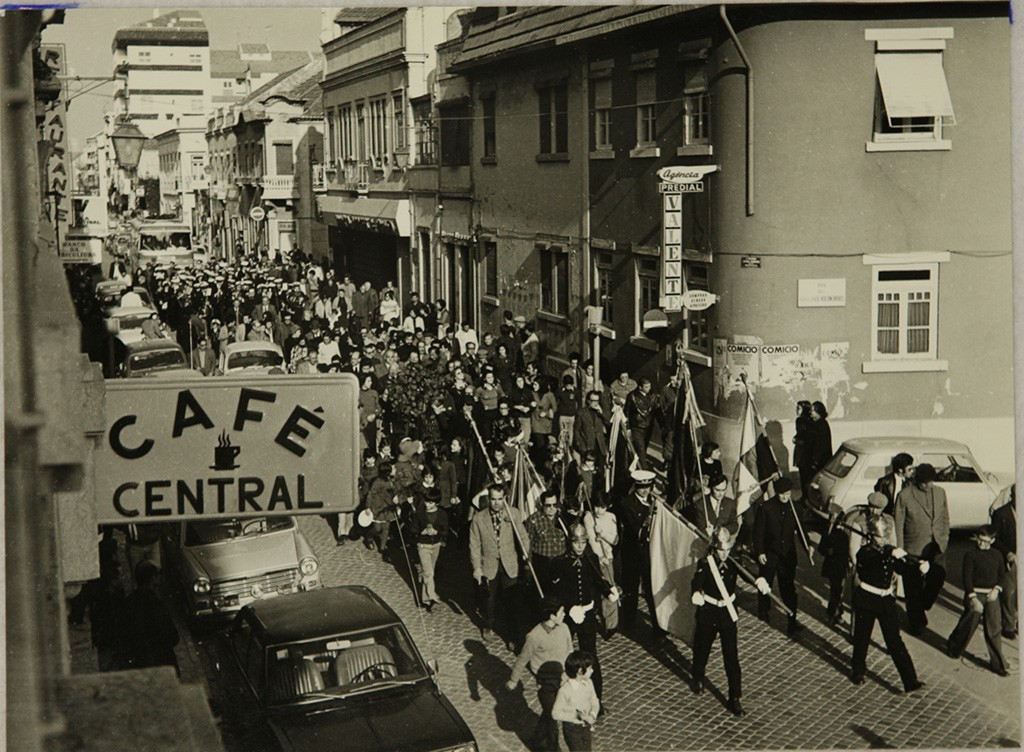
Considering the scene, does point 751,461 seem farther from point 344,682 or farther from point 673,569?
point 344,682

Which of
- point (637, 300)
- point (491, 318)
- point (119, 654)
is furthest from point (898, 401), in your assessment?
point (119, 654)

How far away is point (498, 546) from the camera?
11.1 meters

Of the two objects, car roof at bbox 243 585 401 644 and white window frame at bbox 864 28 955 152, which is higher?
white window frame at bbox 864 28 955 152

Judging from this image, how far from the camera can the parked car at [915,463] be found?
11906 millimetres

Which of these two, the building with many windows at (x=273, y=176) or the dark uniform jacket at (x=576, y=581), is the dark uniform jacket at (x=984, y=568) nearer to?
the dark uniform jacket at (x=576, y=581)

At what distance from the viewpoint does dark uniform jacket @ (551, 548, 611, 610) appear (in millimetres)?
9789

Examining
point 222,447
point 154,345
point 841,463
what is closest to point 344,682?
point 222,447

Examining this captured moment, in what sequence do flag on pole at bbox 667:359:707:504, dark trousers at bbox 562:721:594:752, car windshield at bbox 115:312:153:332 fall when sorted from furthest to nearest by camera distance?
car windshield at bbox 115:312:153:332 → flag on pole at bbox 667:359:707:504 → dark trousers at bbox 562:721:594:752

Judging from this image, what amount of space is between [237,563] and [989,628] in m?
6.90

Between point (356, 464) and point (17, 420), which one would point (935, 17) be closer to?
point (356, 464)

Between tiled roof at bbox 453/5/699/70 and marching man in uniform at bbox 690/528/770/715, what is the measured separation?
767cm

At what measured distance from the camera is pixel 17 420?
284 inches

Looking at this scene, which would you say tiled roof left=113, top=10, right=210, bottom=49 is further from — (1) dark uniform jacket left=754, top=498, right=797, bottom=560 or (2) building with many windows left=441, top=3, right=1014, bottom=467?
(1) dark uniform jacket left=754, top=498, right=797, bottom=560

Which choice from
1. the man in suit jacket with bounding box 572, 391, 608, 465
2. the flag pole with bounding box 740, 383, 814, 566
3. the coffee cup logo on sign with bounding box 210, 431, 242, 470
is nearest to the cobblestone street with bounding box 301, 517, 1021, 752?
the flag pole with bounding box 740, 383, 814, 566
